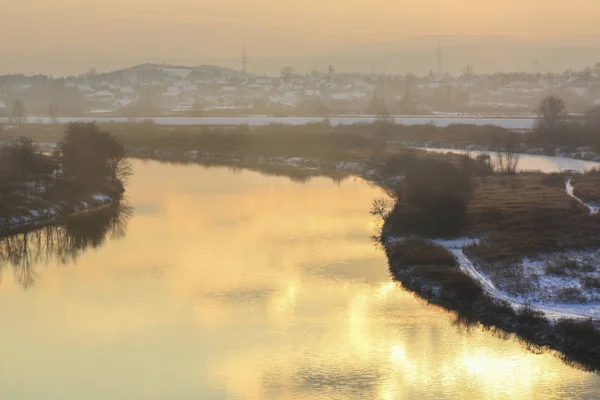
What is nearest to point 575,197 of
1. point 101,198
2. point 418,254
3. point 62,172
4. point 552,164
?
point 418,254

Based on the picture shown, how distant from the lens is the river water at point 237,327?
65.6 feet

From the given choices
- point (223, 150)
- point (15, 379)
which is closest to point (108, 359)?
point (15, 379)

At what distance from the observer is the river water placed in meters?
20.0

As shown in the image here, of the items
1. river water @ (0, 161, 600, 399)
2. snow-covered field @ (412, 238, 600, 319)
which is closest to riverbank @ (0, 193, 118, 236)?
river water @ (0, 161, 600, 399)

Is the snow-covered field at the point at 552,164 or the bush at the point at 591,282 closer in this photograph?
the bush at the point at 591,282

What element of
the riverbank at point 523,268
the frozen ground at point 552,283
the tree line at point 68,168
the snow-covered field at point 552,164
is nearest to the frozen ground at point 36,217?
the tree line at point 68,168

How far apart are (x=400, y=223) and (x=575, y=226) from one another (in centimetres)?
782

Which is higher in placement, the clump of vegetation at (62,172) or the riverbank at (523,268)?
the clump of vegetation at (62,172)

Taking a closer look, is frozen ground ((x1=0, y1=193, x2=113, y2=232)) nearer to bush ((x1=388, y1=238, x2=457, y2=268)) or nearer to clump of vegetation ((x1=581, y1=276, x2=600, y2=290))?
bush ((x1=388, y1=238, x2=457, y2=268))

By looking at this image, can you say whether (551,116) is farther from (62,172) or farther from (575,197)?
(62,172)

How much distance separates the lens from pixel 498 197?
151ft

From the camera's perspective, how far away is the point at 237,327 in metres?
24.5

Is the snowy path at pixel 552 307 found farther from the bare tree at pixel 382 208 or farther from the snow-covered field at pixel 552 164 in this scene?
the snow-covered field at pixel 552 164

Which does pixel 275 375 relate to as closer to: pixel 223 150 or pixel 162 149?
pixel 223 150
